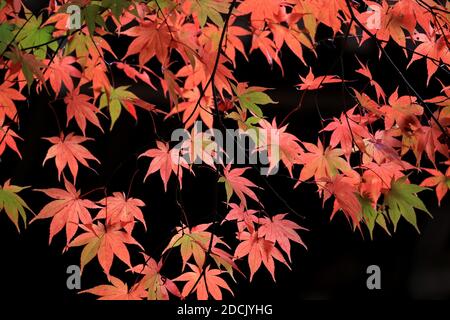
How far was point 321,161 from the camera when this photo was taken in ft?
5.76

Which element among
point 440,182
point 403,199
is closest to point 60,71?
point 403,199

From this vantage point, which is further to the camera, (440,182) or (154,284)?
(440,182)

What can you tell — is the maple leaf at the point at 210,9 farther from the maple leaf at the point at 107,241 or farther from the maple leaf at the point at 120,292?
the maple leaf at the point at 120,292

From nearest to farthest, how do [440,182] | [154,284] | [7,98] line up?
[154,284]
[7,98]
[440,182]

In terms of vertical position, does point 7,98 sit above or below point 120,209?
above

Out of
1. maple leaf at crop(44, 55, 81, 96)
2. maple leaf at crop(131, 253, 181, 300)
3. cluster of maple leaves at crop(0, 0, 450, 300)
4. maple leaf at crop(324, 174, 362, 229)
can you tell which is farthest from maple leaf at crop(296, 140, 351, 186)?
maple leaf at crop(44, 55, 81, 96)

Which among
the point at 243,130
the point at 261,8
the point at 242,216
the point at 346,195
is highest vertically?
the point at 261,8

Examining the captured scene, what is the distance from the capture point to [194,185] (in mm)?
3400

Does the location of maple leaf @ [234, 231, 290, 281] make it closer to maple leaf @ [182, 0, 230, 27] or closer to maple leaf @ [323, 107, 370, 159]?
maple leaf @ [323, 107, 370, 159]

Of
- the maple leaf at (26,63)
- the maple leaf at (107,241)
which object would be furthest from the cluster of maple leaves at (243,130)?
the maple leaf at (26,63)

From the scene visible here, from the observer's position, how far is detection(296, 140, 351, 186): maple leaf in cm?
174

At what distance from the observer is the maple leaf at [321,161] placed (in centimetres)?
174

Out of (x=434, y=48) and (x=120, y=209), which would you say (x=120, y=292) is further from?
(x=434, y=48)

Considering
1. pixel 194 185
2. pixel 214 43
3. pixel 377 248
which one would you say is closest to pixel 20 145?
pixel 194 185
